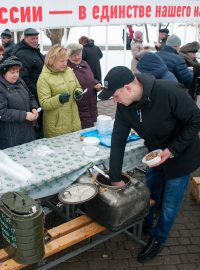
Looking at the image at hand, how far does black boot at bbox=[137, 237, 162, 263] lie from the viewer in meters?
3.13

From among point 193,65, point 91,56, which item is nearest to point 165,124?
point 193,65

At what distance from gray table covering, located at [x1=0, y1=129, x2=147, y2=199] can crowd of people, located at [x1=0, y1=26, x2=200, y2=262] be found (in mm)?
258

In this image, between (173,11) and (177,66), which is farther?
(173,11)

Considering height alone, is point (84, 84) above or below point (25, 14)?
below

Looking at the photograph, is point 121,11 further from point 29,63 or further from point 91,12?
point 29,63

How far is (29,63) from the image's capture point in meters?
4.64

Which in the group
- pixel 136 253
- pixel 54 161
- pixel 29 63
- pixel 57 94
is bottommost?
pixel 136 253

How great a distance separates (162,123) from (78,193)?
84cm

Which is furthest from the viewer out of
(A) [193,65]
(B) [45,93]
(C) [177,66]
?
(A) [193,65]

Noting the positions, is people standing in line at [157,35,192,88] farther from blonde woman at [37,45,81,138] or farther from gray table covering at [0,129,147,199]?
gray table covering at [0,129,147,199]

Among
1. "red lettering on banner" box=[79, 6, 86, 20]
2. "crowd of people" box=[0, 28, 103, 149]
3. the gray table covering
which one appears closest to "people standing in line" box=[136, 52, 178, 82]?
the gray table covering

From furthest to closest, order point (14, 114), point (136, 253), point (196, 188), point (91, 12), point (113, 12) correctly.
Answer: point (113, 12) < point (91, 12) < point (196, 188) < point (14, 114) < point (136, 253)

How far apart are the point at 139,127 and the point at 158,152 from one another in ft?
0.84

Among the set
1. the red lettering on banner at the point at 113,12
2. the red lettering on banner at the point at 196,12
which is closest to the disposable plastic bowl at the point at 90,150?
the red lettering on banner at the point at 113,12
